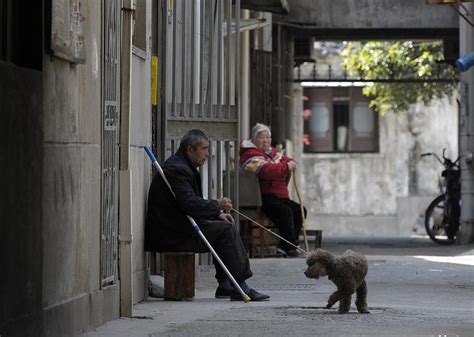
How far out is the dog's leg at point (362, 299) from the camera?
11555mm

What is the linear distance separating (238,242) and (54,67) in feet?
13.9

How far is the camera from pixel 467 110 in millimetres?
24750

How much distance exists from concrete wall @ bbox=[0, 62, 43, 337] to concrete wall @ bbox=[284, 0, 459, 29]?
19737 mm

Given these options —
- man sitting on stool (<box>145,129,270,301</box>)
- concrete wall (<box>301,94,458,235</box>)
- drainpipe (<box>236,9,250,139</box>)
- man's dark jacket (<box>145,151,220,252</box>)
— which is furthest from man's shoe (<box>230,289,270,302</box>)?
concrete wall (<box>301,94,458,235</box>)

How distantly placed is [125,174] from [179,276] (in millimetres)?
1761

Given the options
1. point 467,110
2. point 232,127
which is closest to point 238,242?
point 232,127

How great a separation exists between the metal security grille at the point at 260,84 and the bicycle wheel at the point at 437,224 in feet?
9.95

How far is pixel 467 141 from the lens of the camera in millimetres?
24781

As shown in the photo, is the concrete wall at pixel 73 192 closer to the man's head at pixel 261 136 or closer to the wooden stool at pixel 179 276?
the wooden stool at pixel 179 276

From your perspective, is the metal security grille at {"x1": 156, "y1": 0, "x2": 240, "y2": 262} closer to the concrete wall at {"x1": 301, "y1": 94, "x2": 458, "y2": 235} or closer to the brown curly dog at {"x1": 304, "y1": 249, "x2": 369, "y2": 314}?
the brown curly dog at {"x1": 304, "y1": 249, "x2": 369, "y2": 314}

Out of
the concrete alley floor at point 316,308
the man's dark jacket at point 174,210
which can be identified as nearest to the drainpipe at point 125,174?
the concrete alley floor at point 316,308

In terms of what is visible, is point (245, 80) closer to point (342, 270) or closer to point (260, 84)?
Answer: point (260, 84)

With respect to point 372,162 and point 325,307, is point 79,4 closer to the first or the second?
point 325,307

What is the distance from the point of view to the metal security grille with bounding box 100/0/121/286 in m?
10.7
